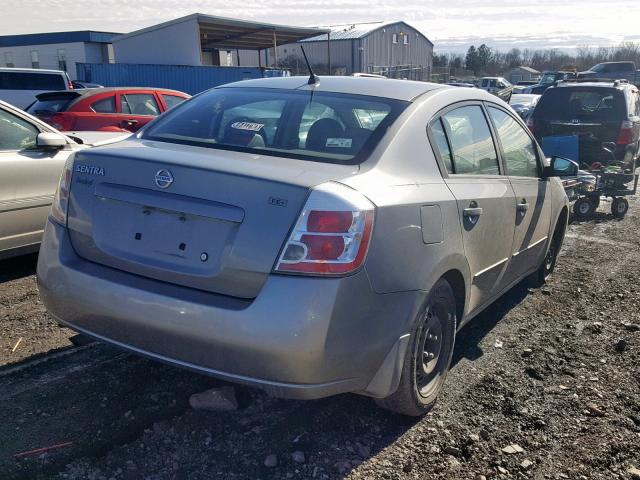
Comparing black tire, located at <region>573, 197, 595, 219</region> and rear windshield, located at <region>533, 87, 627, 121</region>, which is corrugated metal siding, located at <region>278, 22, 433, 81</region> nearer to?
rear windshield, located at <region>533, 87, 627, 121</region>

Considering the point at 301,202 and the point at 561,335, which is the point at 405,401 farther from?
the point at 561,335

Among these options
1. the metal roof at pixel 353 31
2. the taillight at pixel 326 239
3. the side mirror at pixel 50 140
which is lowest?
the taillight at pixel 326 239

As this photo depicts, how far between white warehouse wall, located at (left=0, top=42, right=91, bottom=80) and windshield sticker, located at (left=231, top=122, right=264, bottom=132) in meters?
38.3

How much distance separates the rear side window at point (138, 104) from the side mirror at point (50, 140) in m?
5.31

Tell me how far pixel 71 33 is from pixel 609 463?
4071 cm

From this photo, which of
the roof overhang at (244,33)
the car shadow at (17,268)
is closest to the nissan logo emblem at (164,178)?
the car shadow at (17,268)

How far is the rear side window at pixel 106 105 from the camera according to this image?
33.9ft

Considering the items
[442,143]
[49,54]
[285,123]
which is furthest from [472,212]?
[49,54]

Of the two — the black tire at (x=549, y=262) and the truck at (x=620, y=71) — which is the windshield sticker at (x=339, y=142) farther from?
the truck at (x=620, y=71)

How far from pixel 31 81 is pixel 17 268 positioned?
14.3m

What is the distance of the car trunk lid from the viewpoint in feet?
8.52

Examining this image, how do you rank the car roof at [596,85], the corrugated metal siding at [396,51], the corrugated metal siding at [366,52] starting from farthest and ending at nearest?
the corrugated metal siding at [396,51]
the corrugated metal siding at [366,52]
the car roof at [596,85]

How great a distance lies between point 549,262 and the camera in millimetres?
5645

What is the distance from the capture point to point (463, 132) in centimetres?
378
